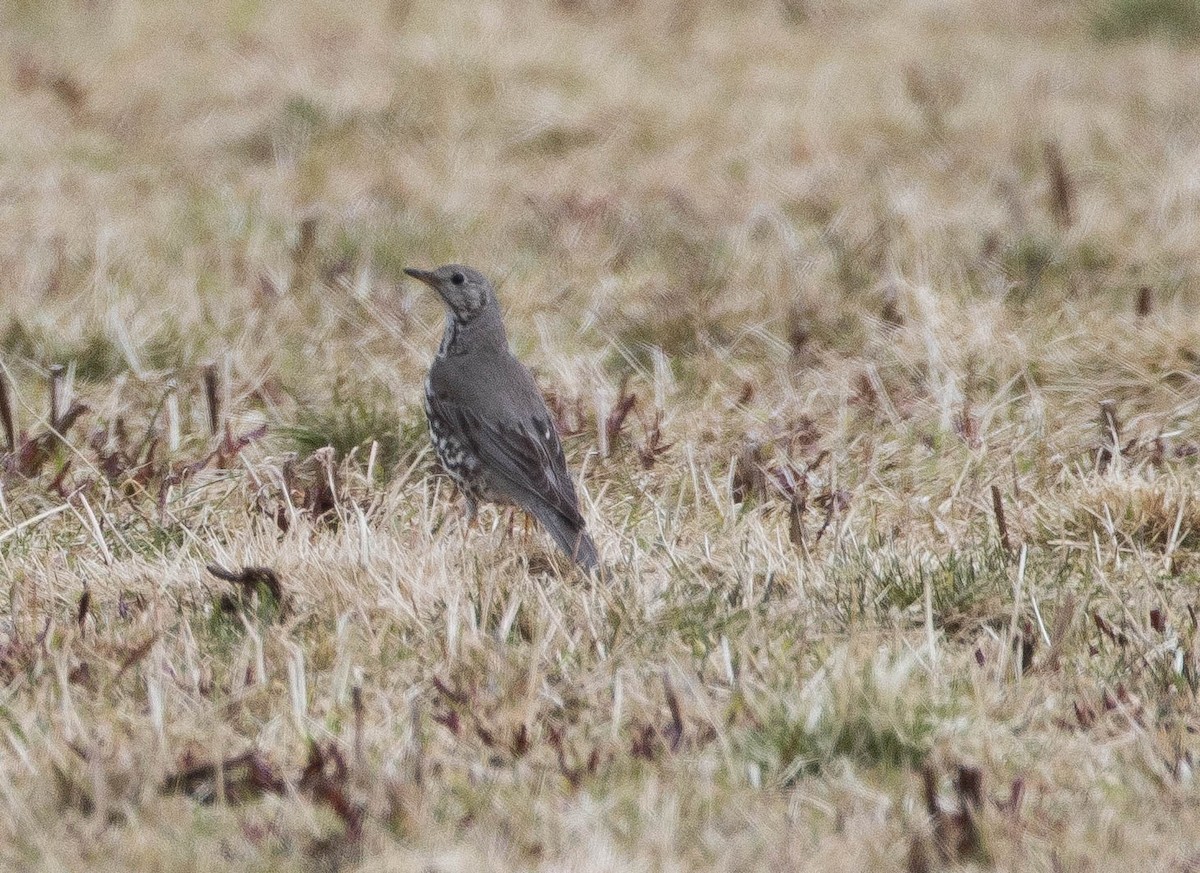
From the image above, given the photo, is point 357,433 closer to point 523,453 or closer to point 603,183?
point 523,453

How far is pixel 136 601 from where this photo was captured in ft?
13.1

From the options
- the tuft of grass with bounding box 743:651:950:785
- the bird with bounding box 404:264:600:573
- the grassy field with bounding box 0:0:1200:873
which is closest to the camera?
the grassy field with bounding box 0:0:1200:873

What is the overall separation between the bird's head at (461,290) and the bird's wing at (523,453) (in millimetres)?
539

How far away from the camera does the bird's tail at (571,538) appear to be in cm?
420

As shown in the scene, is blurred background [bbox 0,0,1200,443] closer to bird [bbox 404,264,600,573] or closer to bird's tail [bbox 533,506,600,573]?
bird [bbox 404,264,600,573]

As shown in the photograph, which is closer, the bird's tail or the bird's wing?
the bird's tail

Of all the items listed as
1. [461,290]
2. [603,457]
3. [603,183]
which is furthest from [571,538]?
[603,183]

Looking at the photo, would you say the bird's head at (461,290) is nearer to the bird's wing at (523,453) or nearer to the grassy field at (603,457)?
the grassy field at (603,457)

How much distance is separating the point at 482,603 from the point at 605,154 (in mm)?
5984

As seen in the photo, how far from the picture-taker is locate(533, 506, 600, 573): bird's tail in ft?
13.8

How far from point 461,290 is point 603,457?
29.1 inches

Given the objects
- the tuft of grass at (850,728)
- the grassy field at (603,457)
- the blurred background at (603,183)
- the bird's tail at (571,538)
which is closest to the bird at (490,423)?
the bird's tail at (571,538)

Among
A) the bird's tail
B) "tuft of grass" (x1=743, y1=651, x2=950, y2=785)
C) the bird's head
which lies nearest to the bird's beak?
the bird's head

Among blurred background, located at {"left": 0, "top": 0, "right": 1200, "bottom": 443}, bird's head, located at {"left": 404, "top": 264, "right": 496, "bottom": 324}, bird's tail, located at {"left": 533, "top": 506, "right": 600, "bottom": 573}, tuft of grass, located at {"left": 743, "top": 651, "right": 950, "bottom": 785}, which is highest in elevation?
bird's head, located at {"left": 404, "top": 264, "right": 496, "bottom": 324}
